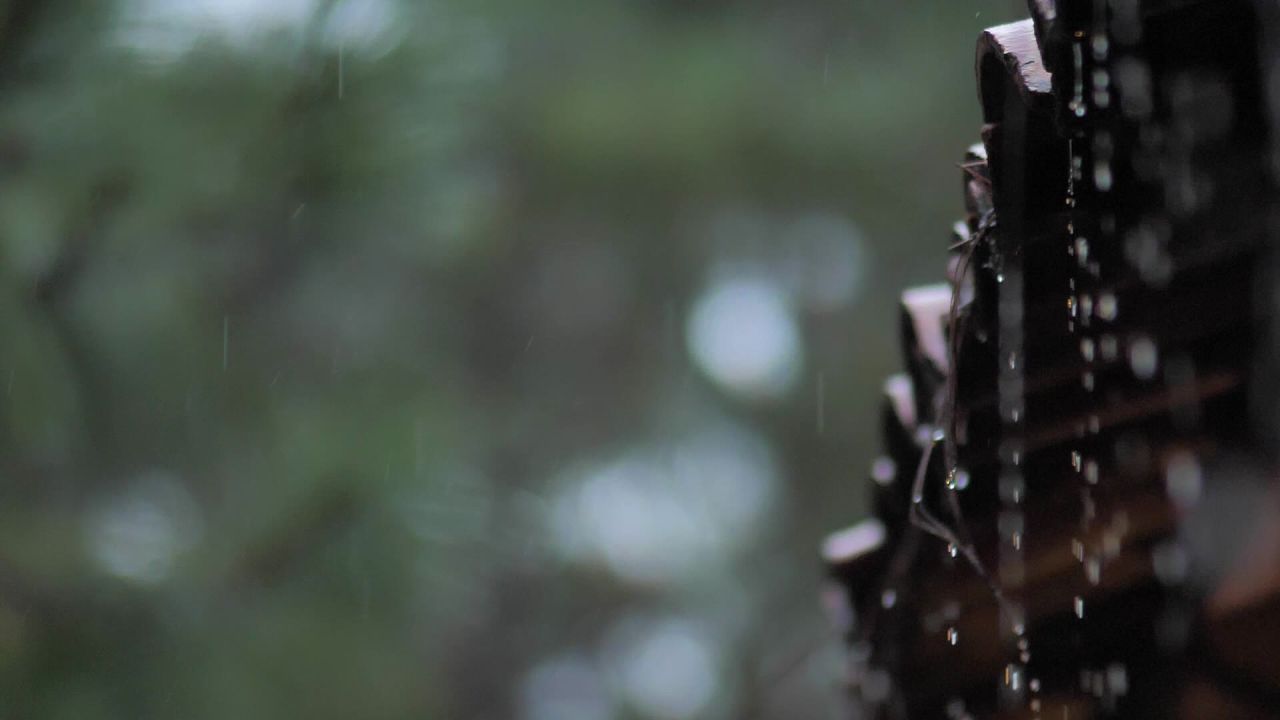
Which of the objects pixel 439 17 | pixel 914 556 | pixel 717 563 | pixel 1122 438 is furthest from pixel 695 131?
pixel 1122 438

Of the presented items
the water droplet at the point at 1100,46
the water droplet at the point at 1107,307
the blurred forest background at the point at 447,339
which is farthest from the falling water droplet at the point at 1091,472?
the blurred forest background at the point at 447,339

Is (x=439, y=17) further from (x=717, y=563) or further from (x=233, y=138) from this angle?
(x=717, y=563)

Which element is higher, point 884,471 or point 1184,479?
point 1184,479

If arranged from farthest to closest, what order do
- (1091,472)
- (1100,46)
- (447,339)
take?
(447,339)
(1091,472)
(1100,46)

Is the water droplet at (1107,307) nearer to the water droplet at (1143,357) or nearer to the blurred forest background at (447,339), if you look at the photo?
the water droplet at (1143,357)

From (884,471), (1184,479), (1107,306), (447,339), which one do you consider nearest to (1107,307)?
(1107,306)

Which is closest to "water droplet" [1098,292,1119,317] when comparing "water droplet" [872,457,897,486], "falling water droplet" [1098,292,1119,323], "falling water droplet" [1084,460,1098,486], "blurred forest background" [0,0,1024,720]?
"falling water droplet" [1098,292,1119,323]

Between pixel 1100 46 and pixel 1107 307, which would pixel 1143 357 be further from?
Answer: pixel 1100 46

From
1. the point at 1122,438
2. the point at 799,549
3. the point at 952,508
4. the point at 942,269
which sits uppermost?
the point at 1122,438
